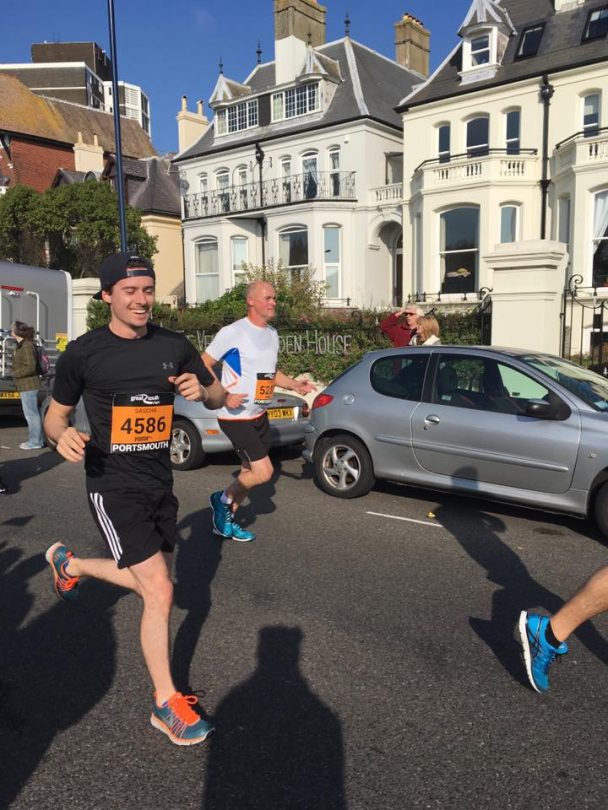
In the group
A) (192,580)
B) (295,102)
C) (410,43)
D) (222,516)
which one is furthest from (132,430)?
(410,43)

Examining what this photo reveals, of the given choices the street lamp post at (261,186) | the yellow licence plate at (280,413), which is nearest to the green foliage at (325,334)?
the yellow licence plate at (280,413)

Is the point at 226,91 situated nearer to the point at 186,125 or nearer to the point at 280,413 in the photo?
the point at 186,125

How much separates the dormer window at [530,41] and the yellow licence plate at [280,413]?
61.6ft

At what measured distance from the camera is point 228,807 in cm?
250

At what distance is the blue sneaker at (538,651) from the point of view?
10.5 ft

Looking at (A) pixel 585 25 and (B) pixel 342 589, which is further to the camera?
(A) pixel 585 25

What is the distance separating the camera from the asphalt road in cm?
264

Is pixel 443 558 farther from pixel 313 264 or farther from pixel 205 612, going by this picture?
pixel 313 264

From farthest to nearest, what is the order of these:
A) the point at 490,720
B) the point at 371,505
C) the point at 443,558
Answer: the point at 371,505, the point at 443,558, the point at 490,720

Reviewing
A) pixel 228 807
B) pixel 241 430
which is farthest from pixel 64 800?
pixel 241 430

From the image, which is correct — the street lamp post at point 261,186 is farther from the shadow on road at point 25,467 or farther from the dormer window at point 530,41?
the shadow on road at point 25,467

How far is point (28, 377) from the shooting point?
33.5ft

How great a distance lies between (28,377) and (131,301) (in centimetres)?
785

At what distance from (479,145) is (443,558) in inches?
815
